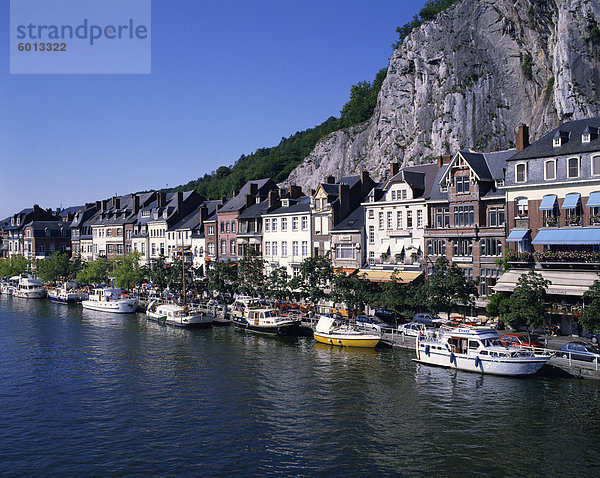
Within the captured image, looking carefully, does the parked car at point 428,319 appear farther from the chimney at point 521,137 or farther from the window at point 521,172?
the chimney at point 521,137

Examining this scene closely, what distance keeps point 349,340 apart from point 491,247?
18468 millimetres

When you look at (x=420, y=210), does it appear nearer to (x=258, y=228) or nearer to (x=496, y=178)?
(x=496, y=178)

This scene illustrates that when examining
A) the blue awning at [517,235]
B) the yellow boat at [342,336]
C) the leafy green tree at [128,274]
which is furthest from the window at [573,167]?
the leafy green tree at [128,274]

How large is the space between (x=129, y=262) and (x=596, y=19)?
86.4 m

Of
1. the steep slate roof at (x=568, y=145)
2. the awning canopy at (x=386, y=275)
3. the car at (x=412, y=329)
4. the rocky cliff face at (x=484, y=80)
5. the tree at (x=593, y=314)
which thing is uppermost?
the rocky cliff face at (x=484, y=80)

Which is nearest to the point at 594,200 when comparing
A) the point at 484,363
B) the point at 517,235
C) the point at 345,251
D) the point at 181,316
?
the point at 517,235

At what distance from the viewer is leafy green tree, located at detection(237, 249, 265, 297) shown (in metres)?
81.3

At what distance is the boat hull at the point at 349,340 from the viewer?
55.6 meters

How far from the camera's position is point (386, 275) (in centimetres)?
7019

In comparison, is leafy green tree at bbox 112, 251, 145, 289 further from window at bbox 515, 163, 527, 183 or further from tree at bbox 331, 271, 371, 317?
window at bbox 515, 163, 527, 183

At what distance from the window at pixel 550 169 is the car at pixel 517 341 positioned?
16.1m

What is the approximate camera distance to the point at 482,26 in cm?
12381

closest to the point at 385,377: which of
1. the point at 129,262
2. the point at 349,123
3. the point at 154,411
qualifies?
the point at 154,411

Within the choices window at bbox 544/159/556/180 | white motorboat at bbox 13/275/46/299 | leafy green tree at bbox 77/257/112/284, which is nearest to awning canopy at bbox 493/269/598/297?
window at bbox 544/159/556/180
